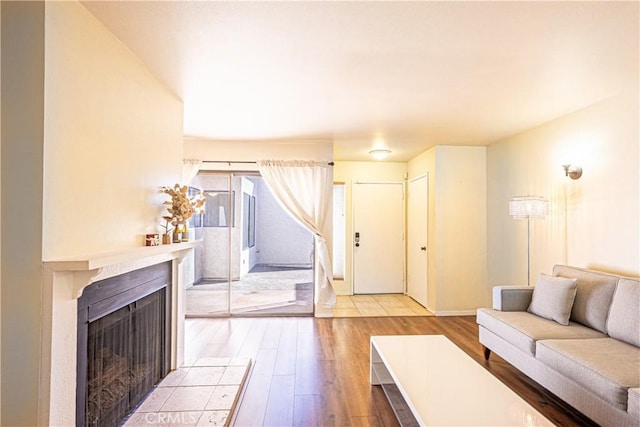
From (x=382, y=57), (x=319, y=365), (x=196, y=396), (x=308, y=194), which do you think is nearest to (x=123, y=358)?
(x=196, y=396)

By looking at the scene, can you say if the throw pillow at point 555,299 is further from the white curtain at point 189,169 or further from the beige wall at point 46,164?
the white curtain at point 189,169

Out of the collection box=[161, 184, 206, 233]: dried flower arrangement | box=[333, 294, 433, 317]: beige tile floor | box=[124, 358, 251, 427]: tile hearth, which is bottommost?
box=[333, 294, 433, 317]: beige tile floor

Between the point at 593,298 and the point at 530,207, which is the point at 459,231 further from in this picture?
the point at 593,298

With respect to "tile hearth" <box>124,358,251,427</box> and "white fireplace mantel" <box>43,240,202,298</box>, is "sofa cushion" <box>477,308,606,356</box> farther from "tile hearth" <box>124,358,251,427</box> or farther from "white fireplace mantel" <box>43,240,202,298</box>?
"white fireplace mantel" <box>43,240,202,298</box>

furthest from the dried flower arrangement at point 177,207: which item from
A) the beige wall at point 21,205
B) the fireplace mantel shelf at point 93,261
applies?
the beige wall at point 21,205

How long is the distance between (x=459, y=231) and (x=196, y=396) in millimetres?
3911

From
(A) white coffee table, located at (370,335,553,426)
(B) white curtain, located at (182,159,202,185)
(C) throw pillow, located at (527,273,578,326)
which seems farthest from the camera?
(B) white curtain, located at (182,159,202,185)

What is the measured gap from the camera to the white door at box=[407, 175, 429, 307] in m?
5.33

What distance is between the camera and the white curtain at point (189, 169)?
15.2ft

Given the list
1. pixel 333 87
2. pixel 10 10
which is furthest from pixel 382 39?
pixel 10 10

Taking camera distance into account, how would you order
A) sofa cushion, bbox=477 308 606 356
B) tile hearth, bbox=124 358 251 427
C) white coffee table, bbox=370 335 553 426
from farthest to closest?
1. sofa cushion, bbox=477 308 606 356
2. tile hearth, bbox=124 358 251 427
3. white coffee table, bbox=370 335 553 426

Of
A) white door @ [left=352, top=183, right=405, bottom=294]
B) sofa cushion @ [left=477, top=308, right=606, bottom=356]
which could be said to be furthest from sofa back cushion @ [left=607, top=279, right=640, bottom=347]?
white door @ [left=352, top=183, right=405, bottom=294]

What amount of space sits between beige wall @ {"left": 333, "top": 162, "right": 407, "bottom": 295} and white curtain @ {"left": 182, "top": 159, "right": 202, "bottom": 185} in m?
2.42

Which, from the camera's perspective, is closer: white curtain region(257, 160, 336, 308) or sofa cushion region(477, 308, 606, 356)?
sofa cushion region(477, 308, 606, 356)
